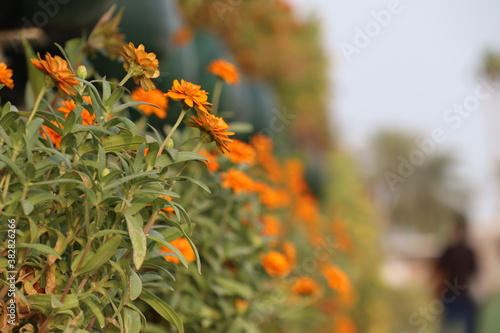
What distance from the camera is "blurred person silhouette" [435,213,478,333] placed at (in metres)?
5.04

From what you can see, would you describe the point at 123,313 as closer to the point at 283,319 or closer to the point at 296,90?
the point at 283,319

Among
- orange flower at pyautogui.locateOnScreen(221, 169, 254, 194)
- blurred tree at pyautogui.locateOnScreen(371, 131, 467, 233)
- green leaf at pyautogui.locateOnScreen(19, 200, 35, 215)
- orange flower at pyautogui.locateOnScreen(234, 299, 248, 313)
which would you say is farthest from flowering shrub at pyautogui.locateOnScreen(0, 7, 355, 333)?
blurred tree at pyautogui.locateOnScreen(371, 131, 467, 233)

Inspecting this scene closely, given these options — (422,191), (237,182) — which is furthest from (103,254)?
(422,191)

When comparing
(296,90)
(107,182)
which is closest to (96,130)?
(107,182)

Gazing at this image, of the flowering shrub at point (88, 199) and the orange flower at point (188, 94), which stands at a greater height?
the orange flower at point (188, 94)

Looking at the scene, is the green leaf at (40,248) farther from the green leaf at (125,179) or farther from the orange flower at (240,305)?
the orange flower at (240,305)

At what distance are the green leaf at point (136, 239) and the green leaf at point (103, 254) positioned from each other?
28 mm

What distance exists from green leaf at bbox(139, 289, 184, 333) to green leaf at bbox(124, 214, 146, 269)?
0.47 feet

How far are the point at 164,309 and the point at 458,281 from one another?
4486mm

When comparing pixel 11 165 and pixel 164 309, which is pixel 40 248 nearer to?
pixel 11 165

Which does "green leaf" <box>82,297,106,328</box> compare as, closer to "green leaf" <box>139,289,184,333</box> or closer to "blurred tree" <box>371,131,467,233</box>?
"green leaf" <box>139,289,184,333</box>

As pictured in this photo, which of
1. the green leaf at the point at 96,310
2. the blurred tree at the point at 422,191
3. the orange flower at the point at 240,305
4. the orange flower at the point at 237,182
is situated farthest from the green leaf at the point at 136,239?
the blurred tree at the point at 422,191

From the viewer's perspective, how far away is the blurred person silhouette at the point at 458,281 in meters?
5.04

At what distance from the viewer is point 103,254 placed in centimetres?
93
